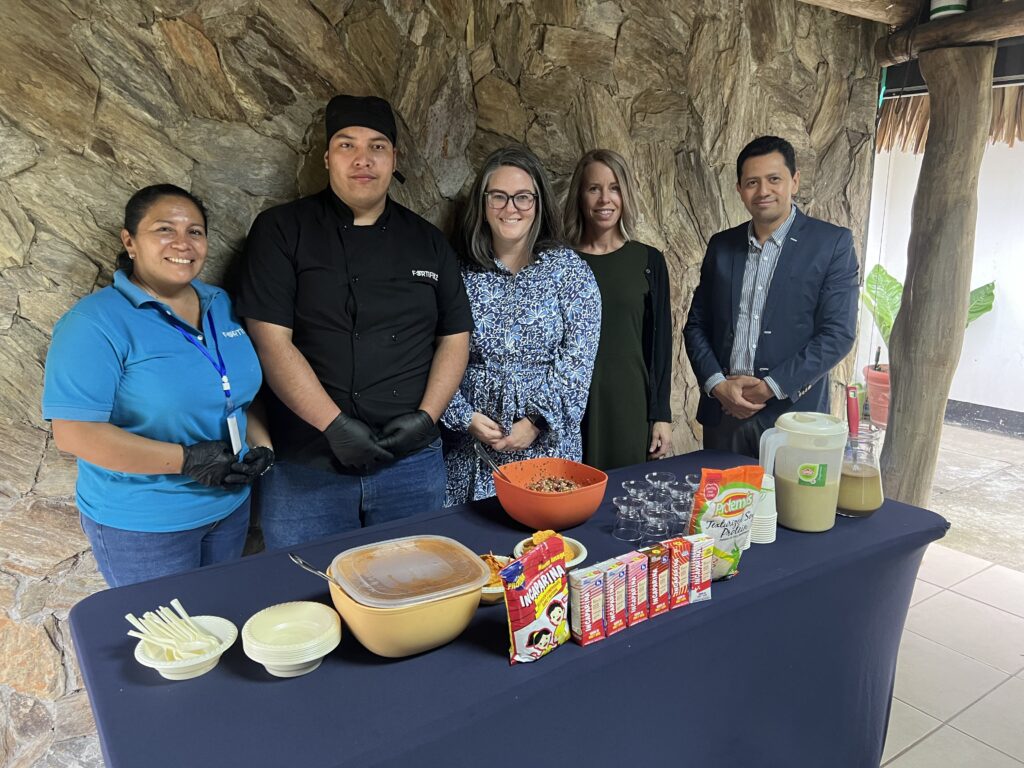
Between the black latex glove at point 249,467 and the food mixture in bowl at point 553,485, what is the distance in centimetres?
71

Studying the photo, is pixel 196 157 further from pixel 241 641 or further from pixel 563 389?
pixel 241 641

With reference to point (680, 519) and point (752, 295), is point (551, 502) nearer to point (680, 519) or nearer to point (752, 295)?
point (680, 519)

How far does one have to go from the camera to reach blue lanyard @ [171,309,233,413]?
175cm

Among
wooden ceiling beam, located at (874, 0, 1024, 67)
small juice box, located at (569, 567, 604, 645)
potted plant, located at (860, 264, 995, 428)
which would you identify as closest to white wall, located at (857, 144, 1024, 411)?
potted plant, located at (860, 264, 995, 428)

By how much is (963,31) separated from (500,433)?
8.87 ft

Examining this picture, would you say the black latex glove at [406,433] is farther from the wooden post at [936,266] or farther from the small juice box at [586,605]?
the wooden post at [936,266]

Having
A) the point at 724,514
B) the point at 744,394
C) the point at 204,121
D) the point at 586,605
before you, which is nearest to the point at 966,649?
the point at 744,394

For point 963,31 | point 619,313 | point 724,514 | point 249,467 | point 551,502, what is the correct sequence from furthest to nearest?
point 963,31 < point 619,313 < point 249,467 < point 551,502 < point 724,514

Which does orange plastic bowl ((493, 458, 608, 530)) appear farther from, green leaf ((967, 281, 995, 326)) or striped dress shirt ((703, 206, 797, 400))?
green leaf ((967, 281, 995, 326))

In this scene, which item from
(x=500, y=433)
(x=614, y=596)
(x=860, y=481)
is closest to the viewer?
(x=614, y=596)

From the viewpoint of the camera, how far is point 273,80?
2148mm

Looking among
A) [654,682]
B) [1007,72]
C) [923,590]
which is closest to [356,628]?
[654,682]

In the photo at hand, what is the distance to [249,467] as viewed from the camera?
1.78 meters

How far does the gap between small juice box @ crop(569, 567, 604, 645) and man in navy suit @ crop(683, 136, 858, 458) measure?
4.96ft
